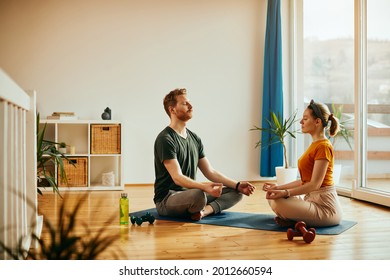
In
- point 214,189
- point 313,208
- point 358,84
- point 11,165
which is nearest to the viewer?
point 11,165

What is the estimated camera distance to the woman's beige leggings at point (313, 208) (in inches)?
123

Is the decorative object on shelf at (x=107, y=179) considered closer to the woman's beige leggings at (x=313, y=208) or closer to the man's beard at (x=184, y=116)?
the man's beard at (x=184, y=116)

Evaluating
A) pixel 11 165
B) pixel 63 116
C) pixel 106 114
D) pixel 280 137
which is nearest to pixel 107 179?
pixel 106 114

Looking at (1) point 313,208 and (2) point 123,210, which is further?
(2) point 123,210

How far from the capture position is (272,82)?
604 cm

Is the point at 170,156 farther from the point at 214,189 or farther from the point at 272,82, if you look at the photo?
the point at 272,82

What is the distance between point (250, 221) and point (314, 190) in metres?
0.50

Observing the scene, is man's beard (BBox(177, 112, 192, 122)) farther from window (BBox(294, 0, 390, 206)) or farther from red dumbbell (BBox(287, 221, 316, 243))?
window (BBox(294, 0, 390, 206))

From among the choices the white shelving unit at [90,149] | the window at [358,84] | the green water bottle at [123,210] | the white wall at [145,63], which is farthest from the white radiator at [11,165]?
the white wall at [145,63]

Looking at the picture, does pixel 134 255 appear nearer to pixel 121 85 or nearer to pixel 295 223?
pixel 295 223

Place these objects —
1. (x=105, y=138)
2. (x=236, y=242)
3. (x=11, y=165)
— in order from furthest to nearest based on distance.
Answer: (x=105, y=138) → (x=236, y=242) → (x=11, y=165)

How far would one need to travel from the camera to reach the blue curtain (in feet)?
19.6
